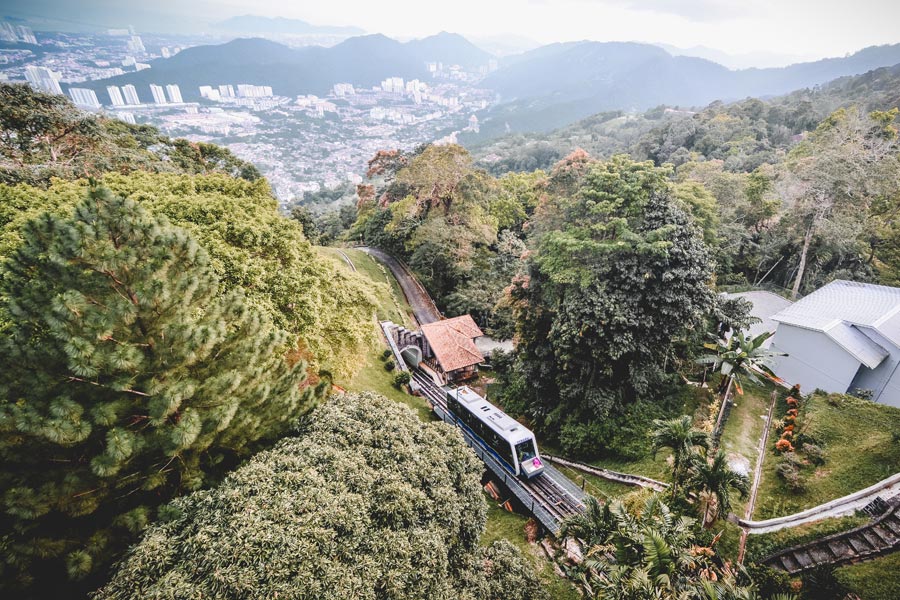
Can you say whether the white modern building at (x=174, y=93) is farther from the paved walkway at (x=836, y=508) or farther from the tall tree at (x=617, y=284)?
the paved walkway at (x=836, y=508)

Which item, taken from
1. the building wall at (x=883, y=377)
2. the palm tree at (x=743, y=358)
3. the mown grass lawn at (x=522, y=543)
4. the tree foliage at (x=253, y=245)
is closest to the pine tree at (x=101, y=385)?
the tree foliage at (x=253, y=245)

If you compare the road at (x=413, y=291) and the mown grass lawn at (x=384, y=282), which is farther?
the road at (x=413, y=291)

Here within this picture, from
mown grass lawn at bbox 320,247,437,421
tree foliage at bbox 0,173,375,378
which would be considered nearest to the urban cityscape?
mown grass lawn at bbox 320,247,437,421

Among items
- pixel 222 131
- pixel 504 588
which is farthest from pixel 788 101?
pixel 222 131

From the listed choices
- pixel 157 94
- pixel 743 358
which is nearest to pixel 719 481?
pixel 743 358

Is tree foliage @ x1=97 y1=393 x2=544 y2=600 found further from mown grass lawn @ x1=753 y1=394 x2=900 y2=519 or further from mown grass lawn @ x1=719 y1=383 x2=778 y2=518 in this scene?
mown grass lawn @ x1=719 y1=383 x2=778 y2=518

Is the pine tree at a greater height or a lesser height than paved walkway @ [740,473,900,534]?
greater

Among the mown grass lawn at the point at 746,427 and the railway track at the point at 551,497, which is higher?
the mown grass lawn at the point at 746,427
